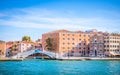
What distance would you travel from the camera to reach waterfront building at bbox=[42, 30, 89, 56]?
18.3 metres

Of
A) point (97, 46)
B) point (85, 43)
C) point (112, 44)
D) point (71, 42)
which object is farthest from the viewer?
point (85, 43)

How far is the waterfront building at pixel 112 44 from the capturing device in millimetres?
18375

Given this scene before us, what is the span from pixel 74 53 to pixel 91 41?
138cm

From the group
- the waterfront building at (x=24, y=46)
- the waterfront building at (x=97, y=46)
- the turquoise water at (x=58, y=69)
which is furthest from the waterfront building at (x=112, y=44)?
the turquoise water at (x=58, y=69)

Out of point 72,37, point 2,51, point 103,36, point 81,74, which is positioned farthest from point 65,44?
point 81,74

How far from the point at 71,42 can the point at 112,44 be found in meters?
2.49

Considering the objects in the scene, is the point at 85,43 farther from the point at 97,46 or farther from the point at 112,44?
the point at 112,44

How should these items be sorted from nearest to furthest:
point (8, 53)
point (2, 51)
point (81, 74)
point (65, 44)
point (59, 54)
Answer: point (81, 74) < point (2, 51) < point (59, 54) < point (65, 44) < point (8, 53)

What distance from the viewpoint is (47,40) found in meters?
18.5

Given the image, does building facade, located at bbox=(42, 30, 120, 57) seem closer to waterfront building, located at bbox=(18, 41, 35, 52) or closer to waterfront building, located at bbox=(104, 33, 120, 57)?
waterfront building, located at bbox=(104, 33, 120, 57)

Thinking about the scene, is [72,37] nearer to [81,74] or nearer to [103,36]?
[103,36]

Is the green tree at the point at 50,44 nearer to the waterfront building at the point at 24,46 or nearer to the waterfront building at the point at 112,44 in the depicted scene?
the waterfront building at the point at 24,46

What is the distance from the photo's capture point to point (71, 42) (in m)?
18.7

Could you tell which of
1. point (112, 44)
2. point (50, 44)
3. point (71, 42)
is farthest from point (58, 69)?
point (112, 44)
